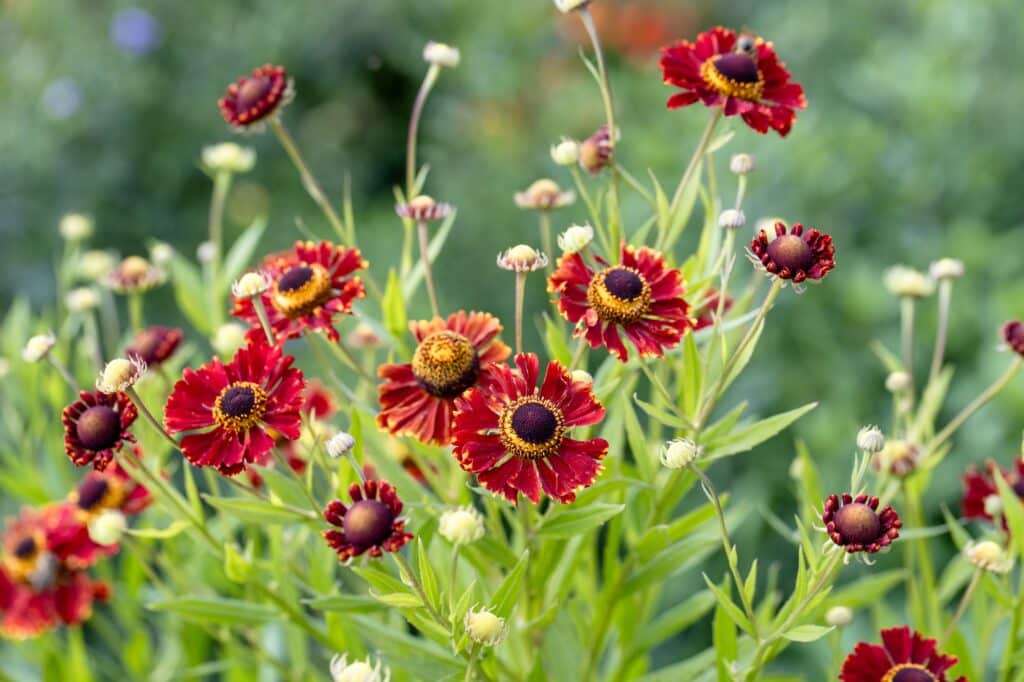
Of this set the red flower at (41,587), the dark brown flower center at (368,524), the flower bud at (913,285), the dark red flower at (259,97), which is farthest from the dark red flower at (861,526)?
the red flower at (41,587)

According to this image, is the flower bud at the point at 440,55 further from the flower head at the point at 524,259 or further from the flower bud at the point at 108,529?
the flower bud at the point at 108,529

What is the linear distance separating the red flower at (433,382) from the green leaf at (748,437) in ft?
0.46

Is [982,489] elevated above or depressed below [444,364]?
below

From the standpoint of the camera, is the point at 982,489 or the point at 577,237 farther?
the point at 982,489

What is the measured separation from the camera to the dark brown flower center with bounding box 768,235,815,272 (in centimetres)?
59

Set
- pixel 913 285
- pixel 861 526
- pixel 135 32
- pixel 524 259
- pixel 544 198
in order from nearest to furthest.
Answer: pixel 861 526 < pixel 524 259 < pixel 544 198 < pixel 913 285 < pixel 135 32

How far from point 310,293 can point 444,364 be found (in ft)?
0.35

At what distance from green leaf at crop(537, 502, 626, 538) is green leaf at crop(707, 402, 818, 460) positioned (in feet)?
0.27

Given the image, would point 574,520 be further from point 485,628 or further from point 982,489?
point 982,489

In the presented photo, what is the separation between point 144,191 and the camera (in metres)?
2.46

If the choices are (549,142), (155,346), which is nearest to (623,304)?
(155,346)

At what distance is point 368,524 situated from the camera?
56 cm

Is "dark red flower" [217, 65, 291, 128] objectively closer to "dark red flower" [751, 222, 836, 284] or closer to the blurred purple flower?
"dark red flower" [751, 222, 836, 284]

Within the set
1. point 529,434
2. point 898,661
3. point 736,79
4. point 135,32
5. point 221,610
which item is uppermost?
point 736,79
